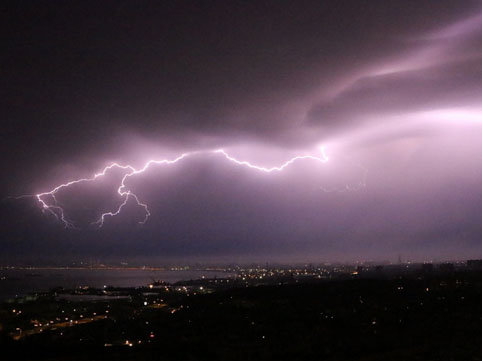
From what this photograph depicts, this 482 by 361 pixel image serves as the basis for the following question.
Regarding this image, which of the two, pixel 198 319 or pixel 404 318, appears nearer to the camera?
pixel 404 318

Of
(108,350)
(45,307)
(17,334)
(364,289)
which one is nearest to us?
(108,350)

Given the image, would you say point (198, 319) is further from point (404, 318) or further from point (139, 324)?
point (404, 318)

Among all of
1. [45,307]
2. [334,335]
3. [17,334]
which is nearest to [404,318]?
[334,335]

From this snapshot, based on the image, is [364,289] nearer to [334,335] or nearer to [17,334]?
[334,335]

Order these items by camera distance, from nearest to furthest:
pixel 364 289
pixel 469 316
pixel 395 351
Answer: pixel 395 351, pixel 469 316, pixel 364 289

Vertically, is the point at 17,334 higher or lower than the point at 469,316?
lower

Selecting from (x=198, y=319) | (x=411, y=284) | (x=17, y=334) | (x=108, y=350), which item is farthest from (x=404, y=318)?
(x=17, y=334)

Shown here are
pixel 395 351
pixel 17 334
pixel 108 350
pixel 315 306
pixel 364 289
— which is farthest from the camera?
pixel 364 289

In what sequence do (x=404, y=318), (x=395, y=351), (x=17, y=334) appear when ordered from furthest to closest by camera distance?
(x=17, y=334) < (x=404, y=318) < (x=395, y=351)

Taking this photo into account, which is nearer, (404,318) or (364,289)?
(404,318)
